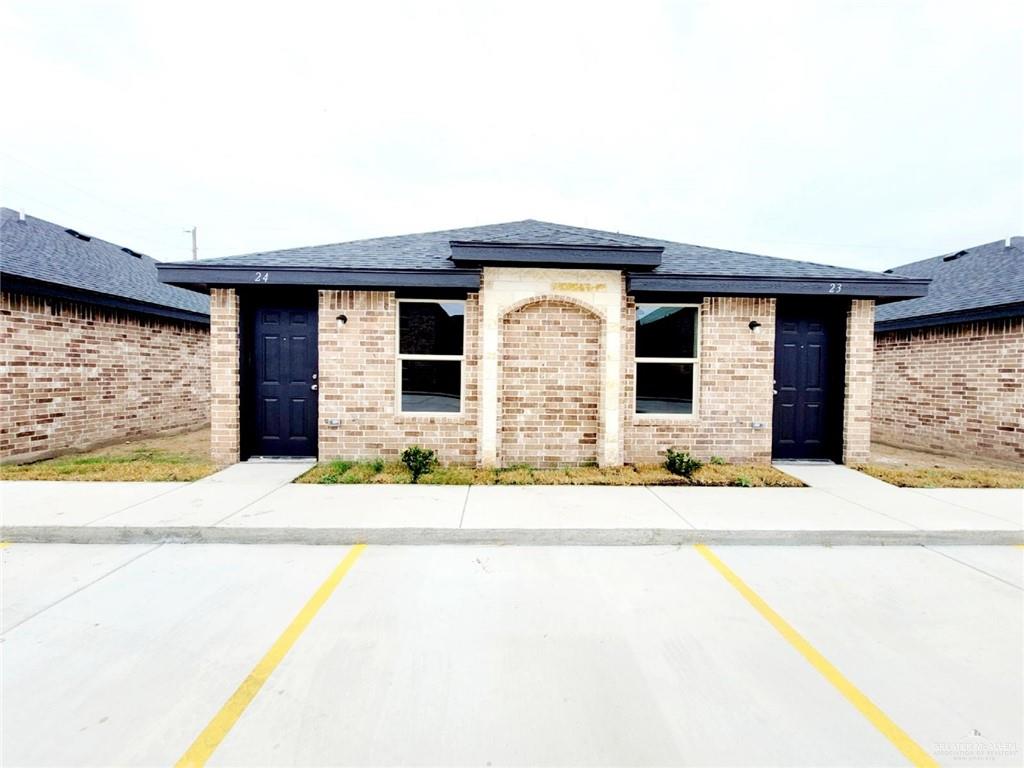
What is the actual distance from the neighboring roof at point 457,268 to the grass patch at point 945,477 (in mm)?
2959

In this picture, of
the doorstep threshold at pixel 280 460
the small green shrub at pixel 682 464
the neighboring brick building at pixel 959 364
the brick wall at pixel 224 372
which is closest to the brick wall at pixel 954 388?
the neighboring brick building at pixel 959 364

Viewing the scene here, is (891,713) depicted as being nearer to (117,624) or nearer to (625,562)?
(625,562)

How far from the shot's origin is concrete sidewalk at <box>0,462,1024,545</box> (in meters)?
4.66

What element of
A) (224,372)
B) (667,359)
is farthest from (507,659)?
(224,372)

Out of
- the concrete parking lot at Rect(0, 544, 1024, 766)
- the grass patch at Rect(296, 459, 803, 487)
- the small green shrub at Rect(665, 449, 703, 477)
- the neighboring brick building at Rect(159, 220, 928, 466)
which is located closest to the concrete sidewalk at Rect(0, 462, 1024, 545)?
the grass patch at Rect(296, 459, 803, 487)

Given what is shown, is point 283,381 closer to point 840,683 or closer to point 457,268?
point 457,268

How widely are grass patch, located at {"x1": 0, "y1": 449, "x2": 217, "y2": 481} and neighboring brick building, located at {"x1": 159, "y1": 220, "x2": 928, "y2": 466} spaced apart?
69 cm

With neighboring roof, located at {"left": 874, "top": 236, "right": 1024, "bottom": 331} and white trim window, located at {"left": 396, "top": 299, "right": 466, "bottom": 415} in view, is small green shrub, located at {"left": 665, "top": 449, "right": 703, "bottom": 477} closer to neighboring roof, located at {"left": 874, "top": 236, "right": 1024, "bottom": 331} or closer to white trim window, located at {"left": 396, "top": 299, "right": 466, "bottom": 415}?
white trim window, located at {"left": 396, "top": 299, "right": 466, "bottom": 415}

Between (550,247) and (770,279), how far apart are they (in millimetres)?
3717

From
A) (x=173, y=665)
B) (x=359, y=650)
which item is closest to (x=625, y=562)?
(x=359, y=650)

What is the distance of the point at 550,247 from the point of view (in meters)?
7.05

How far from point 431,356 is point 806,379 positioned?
21.9 feet

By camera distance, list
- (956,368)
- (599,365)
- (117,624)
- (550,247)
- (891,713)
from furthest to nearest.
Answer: (956,368) → (599,365) → (550,247) → (117,624) → (891,713)

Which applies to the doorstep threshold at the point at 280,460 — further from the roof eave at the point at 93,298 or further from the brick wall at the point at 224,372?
the roof eave at the point at 93,298
